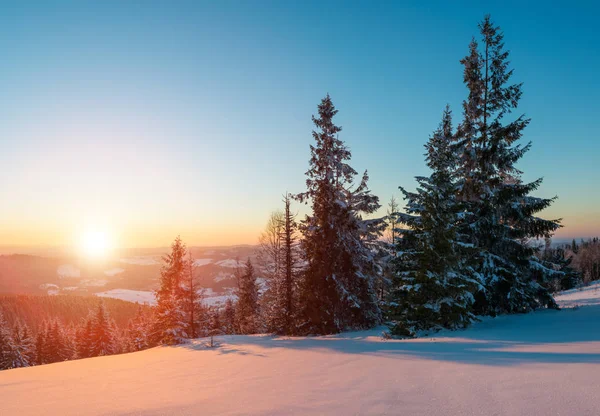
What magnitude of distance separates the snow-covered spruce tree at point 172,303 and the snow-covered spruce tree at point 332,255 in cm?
1312

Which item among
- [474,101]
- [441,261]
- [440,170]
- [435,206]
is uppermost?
[474,101]

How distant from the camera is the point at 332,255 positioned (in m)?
20.1

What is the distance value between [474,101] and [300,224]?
12.6 metres

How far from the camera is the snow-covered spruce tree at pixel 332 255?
1942 cm

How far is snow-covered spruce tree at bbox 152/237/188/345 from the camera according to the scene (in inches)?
1077

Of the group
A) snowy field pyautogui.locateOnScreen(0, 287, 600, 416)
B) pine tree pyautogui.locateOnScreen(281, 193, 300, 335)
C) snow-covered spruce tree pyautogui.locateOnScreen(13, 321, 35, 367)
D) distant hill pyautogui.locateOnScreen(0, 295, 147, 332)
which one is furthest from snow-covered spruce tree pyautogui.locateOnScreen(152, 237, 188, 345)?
distant hill pyautogui.locateOnScreen(0, 295, 147, 332)

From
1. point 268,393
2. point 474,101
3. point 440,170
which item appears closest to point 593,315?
point 440,170

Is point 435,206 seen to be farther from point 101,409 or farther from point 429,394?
Result: point 101,409

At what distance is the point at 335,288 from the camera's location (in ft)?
64.5

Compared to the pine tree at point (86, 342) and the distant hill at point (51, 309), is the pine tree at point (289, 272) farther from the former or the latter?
the distant hill at point (51, 309)

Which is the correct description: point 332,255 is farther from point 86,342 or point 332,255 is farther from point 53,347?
point 53,347

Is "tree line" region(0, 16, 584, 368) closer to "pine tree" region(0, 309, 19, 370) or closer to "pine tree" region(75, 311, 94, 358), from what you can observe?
"pine tree" region(75, 311, 94, 358)

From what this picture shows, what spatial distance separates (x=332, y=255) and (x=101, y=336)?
4608 centimetres

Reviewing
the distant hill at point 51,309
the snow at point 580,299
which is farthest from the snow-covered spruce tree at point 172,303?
the distant hill at point 51,309
